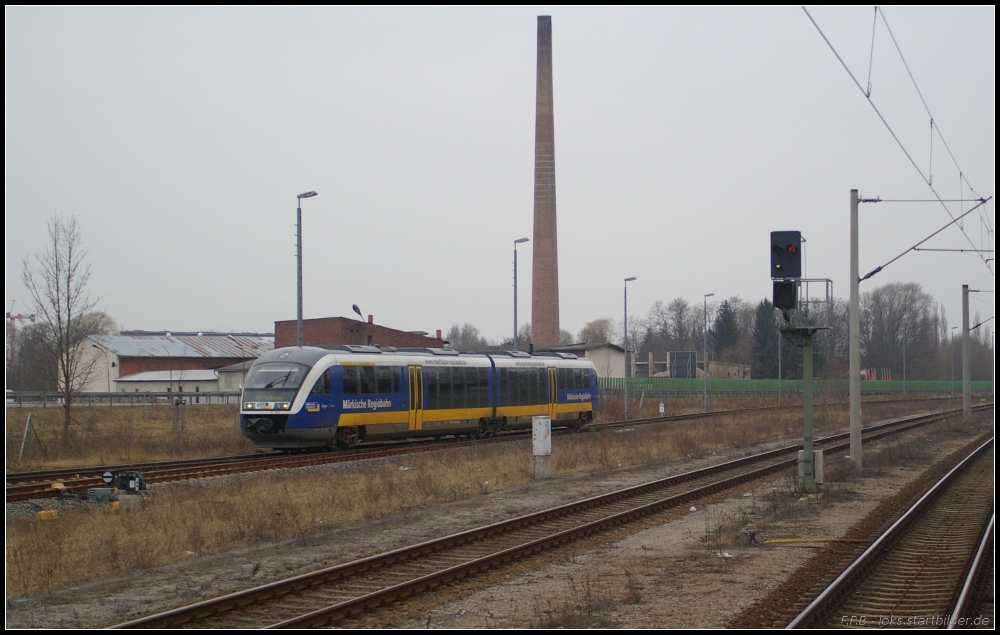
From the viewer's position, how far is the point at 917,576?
10.8 meters

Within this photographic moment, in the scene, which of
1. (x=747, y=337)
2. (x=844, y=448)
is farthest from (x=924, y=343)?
(x=844, y=448)

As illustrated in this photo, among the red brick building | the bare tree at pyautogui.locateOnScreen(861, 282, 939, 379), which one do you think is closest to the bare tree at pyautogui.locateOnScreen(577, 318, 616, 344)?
the bare tree at pyautogui.locateOnScreen(861, 282, 939, 379)

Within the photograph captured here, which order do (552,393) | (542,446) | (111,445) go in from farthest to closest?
1. (552,393)
2. (111,445)
3. (542,446)

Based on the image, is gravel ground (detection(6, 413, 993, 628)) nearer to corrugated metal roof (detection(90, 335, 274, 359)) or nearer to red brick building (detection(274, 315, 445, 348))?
red brick building (detection(274, 315, 445, 348))

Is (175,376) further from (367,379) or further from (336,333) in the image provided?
(367,379)

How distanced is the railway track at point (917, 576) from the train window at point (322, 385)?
47.9 ft

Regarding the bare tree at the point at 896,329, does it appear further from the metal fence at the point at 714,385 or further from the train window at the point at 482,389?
the train window at the point at 482,389

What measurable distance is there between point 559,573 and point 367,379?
1525cm

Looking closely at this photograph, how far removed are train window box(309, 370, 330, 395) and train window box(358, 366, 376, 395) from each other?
4.40 feet

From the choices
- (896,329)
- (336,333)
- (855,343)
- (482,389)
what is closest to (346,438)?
(482,389)

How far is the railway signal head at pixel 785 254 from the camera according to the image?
55.0ft

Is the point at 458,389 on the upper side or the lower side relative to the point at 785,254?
lower

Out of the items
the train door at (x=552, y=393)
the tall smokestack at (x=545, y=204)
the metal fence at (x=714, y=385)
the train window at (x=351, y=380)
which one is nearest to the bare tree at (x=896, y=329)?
the metal fence at (x=714, y=385)

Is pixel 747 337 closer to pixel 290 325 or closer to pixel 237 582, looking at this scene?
pixel 290 325
